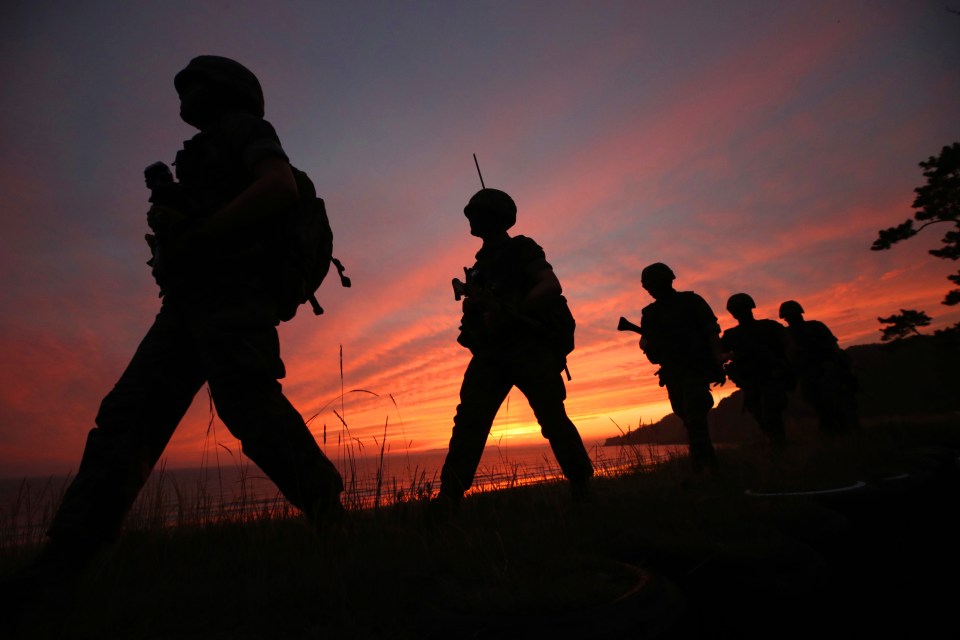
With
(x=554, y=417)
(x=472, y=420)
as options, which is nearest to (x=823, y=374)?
(x=554, y=417)

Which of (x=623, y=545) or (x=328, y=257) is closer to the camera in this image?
(x=623, y=545)

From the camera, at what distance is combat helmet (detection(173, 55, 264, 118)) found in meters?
2.35

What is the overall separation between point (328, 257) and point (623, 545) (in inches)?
73.5

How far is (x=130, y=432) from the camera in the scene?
2.06 meters

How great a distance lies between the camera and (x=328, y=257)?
242 cm

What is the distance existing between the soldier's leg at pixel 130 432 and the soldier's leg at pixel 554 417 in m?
1.95

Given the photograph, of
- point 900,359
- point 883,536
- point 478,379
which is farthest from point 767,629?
point 900,359

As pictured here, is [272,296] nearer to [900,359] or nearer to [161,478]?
[161,478]

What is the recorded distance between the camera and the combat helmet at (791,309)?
9.15m

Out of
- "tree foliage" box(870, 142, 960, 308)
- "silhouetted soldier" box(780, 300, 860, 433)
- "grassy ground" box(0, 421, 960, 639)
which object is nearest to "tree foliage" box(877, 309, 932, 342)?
"tree foliage" box(870, 142, 960, 308)

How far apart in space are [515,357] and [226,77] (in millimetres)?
2282

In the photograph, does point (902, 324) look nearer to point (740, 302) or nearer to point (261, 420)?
point (740, 302)

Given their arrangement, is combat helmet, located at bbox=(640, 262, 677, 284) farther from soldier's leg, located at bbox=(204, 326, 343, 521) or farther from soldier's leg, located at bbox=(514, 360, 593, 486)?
soldier's leg, located at bbox=(204, 326, 343, 521)

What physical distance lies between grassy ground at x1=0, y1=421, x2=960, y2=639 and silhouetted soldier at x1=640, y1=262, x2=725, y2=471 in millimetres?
2593
